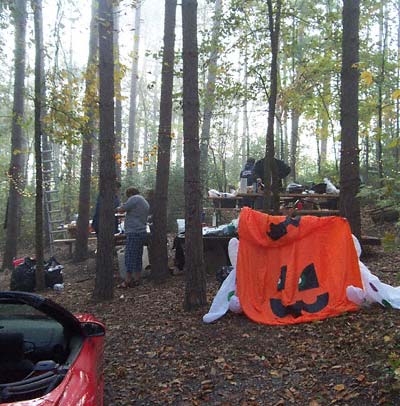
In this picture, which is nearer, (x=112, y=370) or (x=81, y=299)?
(x=112, y=370)

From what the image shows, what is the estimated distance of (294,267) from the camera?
21.7 feet

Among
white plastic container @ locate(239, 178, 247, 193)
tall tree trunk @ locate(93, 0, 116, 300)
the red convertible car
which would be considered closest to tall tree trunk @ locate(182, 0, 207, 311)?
tall tree trunk @ locate(93, 0, 116, 300)

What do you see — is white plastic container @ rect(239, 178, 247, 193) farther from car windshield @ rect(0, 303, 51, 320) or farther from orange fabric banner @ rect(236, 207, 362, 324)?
car windshield @ rect(0, 303, 51, 320)

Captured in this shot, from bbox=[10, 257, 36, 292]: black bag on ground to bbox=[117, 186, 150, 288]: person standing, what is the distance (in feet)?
6.68

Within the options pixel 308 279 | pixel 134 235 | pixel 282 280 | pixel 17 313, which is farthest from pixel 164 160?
pixel 17 313

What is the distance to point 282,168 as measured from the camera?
39.3 ft

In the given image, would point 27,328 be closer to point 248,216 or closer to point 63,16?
point 248,216

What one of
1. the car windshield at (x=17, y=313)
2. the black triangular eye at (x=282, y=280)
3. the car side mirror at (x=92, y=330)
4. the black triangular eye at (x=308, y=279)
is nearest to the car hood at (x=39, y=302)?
the car side mirror at (x=92, y=330)

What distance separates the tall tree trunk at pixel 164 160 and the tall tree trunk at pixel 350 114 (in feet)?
11.3

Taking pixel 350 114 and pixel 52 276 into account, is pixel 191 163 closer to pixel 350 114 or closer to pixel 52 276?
pixel 350 114

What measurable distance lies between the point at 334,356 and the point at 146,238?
5.80 m

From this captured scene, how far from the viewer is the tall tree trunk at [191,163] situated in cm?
692

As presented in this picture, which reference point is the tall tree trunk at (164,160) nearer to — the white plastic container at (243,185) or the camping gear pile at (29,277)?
the camping gear pile at (29,277)

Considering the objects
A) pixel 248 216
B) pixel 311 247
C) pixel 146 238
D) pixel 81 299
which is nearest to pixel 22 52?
pixel 146 238
